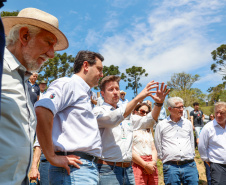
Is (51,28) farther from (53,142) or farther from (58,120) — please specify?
(53,142)

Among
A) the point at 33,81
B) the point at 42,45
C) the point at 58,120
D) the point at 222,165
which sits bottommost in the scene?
the point at 222,165

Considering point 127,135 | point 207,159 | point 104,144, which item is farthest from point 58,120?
point 207,159

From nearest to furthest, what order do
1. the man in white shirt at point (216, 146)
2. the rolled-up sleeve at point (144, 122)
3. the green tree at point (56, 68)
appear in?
1. the rolled-up sleeve at point (144, 122)
2. the man in white shirt at point (216, 146)
3. the green tree at point (56, 68)

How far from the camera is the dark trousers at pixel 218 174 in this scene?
4239mm

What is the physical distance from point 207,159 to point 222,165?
285 mm

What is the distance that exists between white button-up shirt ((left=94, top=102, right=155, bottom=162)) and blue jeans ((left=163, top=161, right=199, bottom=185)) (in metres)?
1.65

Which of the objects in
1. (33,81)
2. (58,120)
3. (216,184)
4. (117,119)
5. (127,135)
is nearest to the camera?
(58,120)

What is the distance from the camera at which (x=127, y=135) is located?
3109mm

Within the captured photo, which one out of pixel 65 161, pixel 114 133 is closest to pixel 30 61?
pixel 65 161

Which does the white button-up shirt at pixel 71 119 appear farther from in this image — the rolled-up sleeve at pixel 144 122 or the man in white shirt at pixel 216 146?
the man in white shirt at pixel 216 146

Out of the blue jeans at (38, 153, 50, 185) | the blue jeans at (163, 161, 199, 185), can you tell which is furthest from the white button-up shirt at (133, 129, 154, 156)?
the blue jeans at (38, 153, 50, 185)

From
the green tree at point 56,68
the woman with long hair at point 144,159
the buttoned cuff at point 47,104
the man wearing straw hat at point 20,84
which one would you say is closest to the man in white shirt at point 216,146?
the woman with long hair at point 144,159

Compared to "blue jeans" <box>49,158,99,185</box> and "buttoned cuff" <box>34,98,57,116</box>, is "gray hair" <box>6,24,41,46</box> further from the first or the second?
"blue jeans" <box>49,158,99,185</box>

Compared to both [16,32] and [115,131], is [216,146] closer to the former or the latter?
[115,131]
